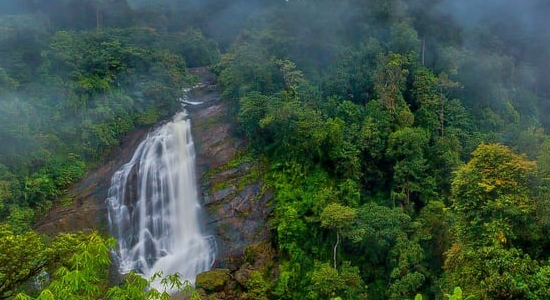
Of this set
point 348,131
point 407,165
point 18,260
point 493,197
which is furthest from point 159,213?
point 493,197

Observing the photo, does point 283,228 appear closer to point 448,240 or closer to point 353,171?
point 353,171

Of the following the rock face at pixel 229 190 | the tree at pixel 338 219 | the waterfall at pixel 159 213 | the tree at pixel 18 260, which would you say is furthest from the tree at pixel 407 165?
the tree at pixel 18 260

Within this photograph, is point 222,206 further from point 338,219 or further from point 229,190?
point 338,219

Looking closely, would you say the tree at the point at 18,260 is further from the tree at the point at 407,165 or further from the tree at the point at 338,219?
the tree at the point at 407,165

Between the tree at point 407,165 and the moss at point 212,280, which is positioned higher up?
the tree at point 407,165

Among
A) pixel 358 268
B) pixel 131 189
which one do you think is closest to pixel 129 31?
pixel 131 189

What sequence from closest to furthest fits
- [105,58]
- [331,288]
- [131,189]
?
[331,288] → [131,189] → [105,58]
